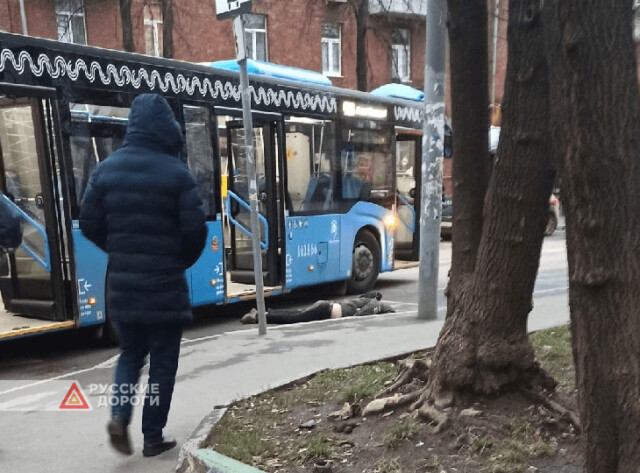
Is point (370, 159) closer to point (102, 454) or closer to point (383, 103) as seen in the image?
point (383, 103)

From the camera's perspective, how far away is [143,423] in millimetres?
4188

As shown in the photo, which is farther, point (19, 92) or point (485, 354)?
point (19, 92)

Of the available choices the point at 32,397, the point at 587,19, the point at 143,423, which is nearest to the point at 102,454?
the point at 143,423

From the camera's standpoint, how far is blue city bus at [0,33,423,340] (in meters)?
6.76

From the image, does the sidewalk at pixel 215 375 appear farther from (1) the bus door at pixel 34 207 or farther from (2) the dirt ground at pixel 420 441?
(1) the bus door at pixel 34 207

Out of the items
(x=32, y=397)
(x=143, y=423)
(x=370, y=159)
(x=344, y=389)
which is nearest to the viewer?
(x=143, y=423)

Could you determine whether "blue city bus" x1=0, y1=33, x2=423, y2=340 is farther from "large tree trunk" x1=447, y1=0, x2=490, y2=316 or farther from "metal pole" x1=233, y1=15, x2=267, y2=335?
"large tree trunk" x1=447, y1=0, x2=490, y2=316

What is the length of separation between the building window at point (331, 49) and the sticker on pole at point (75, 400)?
2324cm

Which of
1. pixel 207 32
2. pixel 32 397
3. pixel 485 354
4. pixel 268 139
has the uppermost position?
pixel 207 32

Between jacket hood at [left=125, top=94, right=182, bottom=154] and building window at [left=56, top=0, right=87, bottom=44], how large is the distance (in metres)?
19.1

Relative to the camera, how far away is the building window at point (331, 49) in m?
27.4

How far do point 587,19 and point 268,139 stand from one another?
283 inches

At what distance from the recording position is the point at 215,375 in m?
5.96

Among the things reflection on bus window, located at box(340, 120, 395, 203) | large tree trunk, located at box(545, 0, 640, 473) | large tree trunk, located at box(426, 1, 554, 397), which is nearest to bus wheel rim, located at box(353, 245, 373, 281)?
reflection on bus window, located at box(340, 120, 395, 203)
